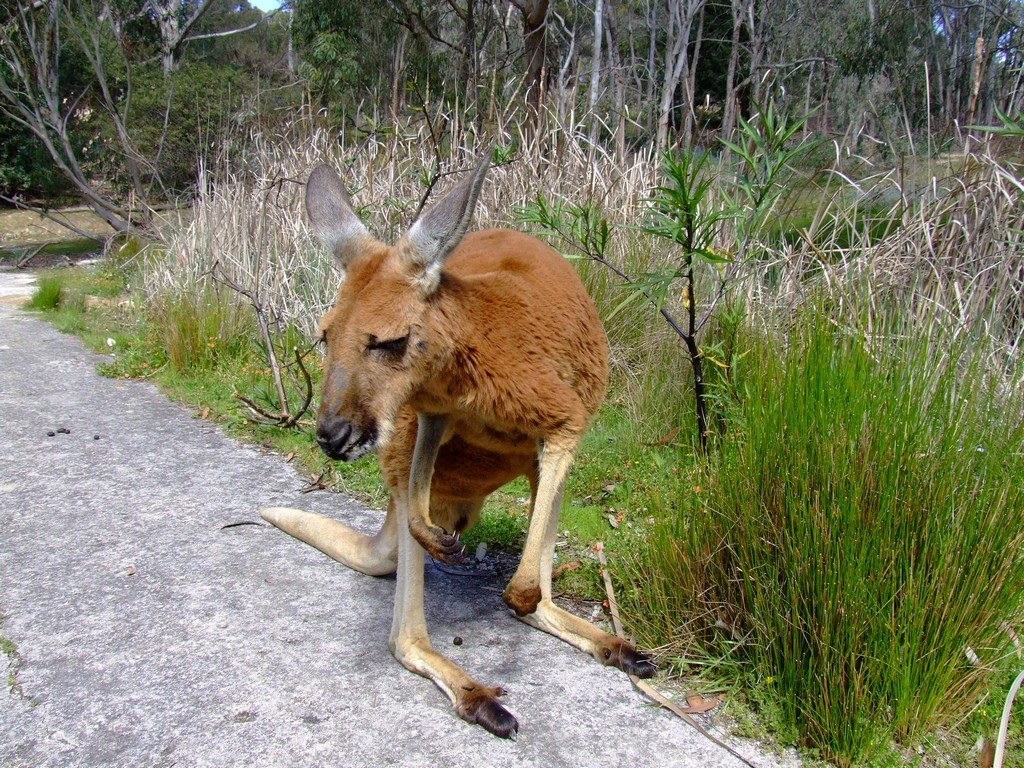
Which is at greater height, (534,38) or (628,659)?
(534,38)

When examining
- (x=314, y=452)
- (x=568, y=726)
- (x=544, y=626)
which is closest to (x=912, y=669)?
(x=568, y=726)

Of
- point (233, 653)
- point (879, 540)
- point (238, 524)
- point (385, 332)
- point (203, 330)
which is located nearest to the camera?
point (879, 540)

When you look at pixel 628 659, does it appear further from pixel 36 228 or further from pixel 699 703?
pixel 36 228

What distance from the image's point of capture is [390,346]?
245cm

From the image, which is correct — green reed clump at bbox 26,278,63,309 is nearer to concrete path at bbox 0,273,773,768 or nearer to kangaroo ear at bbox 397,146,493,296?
concrete path at bbox 0,273,773,768

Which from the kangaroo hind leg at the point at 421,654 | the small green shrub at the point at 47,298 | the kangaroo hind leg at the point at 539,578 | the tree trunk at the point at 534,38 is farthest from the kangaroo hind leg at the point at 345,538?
the small green shrub at the point at 47,298

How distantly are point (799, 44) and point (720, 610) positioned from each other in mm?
25165

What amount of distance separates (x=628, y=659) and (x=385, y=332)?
1.37 metres

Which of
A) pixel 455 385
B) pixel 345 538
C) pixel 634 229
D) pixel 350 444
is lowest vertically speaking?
pixel 345 538

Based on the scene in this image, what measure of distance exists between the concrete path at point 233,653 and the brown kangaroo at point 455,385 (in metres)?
0.12

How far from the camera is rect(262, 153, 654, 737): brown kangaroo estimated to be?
2.43 metres

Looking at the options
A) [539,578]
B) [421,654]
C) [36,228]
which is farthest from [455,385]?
[36,228]

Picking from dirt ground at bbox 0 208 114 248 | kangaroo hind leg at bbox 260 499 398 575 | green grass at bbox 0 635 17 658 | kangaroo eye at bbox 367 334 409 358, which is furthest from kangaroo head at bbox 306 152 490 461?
dirt ground at bbox 0 208 114 248

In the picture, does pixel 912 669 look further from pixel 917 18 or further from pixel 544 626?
pixel 917 18
